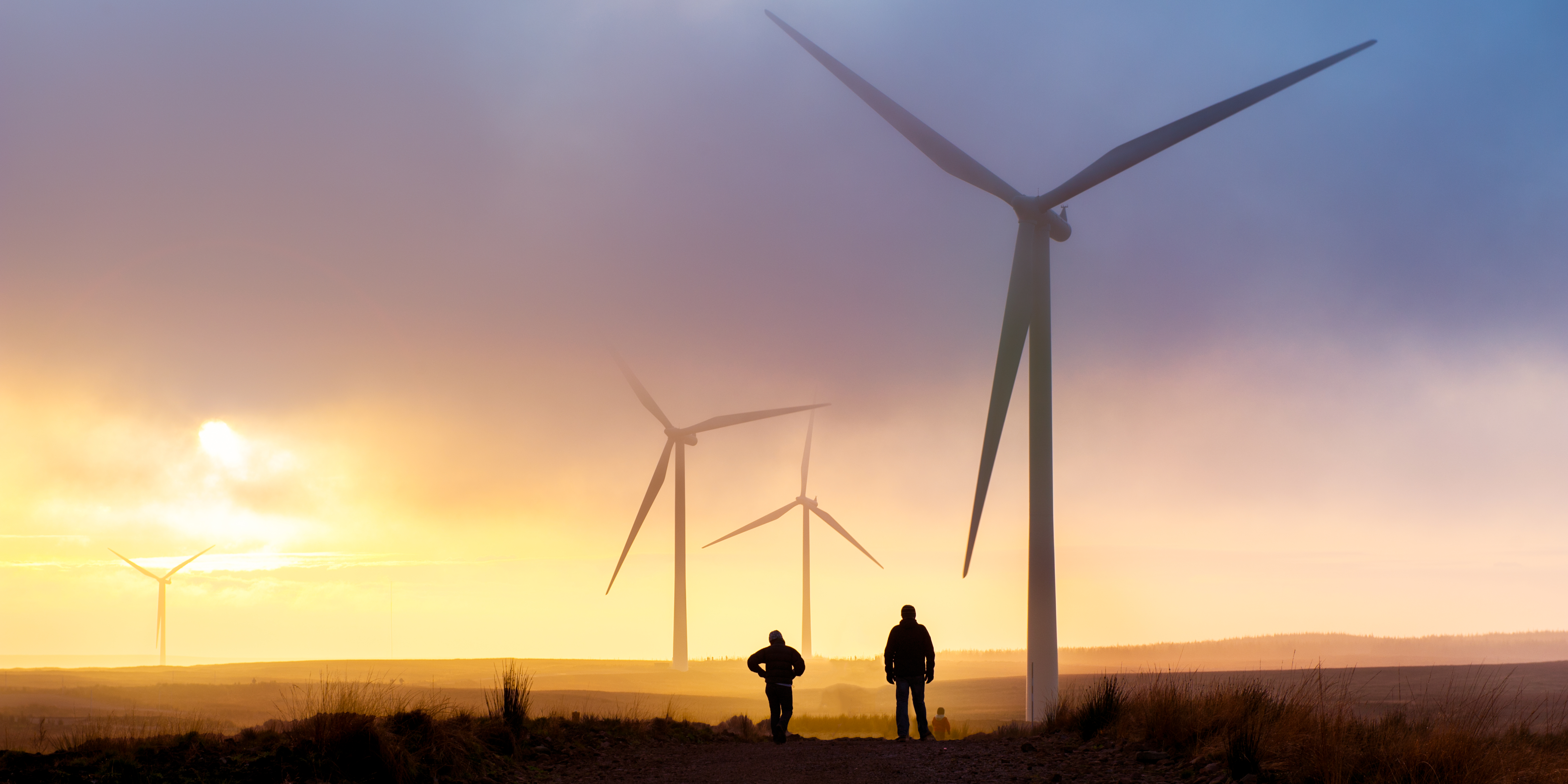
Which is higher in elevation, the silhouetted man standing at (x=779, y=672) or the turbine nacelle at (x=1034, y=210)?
the turbine nacelle at (x=1034, y=210)

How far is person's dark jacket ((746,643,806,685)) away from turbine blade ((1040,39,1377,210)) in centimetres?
2060

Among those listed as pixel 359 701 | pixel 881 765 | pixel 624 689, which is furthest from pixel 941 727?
pixel 624 689

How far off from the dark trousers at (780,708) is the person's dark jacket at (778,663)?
13 cm

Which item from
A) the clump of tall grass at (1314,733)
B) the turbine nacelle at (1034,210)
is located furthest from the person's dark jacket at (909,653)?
the turbine nacelle at (1034,210)

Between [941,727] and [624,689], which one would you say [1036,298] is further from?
[624,689]

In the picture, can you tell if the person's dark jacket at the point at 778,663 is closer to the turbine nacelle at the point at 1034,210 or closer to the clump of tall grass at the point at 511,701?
the clump of tall grass at the point at 511,701

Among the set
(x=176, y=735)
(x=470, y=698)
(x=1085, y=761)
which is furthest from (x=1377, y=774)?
(x=470, y=698)

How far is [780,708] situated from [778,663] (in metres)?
1.05

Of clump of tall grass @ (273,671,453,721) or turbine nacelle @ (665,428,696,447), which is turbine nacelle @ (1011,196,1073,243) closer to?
clump of tall grass @ (273,671,453,721)

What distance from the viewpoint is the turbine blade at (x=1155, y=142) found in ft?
113

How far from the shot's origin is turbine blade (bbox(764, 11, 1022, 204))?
37.5m

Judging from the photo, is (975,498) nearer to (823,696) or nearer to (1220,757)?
(1220,757)

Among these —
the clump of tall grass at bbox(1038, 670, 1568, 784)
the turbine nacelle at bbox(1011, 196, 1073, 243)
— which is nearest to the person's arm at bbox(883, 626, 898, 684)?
the clump of tall grass at bbox(1038, 670, 1568, 784)

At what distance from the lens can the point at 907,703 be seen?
71.7ft
